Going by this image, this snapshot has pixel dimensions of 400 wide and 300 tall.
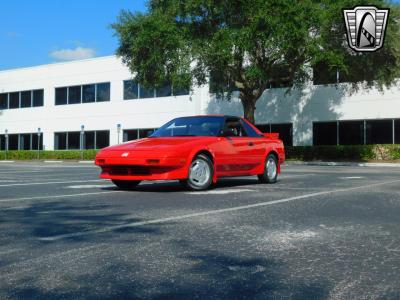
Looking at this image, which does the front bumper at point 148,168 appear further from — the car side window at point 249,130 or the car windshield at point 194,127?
the car side window at point 249,130

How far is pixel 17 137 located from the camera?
46.6 m

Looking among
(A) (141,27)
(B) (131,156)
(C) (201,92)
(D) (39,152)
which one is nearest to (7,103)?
(D) (39,152)

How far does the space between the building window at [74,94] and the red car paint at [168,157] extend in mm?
34116

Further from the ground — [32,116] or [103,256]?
[32,116]

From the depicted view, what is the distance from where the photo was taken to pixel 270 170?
1170 centimetres

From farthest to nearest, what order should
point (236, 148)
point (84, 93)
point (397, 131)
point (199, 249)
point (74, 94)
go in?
1. point (74, 94)
2. point (84, 93)
3. point (397, 131)
4. point (236, 148)
5. point (199, 249)

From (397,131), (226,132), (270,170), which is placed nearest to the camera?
(226,132)

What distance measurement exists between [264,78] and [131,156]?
16.4 metres

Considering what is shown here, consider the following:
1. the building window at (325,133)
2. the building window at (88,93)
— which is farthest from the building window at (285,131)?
the building window at (88,93)

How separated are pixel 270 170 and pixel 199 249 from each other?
Result: 7518 mm

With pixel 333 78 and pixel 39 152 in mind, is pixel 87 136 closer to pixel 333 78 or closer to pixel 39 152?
pixel 39 152

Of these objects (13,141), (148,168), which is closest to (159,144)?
(148,168)

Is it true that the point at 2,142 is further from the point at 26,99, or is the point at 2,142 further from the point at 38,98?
the point at 38,98

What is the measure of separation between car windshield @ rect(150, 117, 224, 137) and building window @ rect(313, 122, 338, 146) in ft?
73.6
